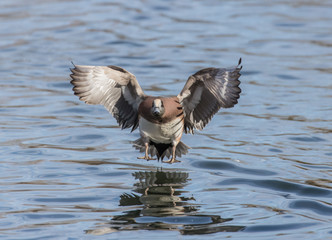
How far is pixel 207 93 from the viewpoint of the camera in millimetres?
7844

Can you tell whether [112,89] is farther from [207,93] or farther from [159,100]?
[207,93]

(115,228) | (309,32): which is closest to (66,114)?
(115,228)

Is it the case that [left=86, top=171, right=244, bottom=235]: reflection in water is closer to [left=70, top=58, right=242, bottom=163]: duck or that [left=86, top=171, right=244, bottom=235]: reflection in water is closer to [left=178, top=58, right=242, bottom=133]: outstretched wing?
[left=70, top=58, right=242, bottom=163]: duck

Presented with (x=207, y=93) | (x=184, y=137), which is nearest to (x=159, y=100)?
(x=207, y=93)

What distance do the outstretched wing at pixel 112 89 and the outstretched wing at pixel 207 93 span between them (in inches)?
22.7

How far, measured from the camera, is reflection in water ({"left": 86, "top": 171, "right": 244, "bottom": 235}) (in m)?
6.19

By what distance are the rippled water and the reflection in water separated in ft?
0.06

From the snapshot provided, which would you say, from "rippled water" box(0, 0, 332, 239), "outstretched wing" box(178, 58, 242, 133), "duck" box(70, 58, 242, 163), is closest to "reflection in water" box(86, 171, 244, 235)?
"rippled water" box(0, 0, 332, 239)

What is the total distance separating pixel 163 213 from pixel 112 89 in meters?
1.91

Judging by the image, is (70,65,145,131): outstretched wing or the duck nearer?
the duck

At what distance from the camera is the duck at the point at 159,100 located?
7.51 meters

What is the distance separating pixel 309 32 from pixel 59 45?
5.65 meters

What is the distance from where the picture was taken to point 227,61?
1341 centimetres

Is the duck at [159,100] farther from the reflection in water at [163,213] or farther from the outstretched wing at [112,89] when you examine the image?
the reflection in water at [163,213]
